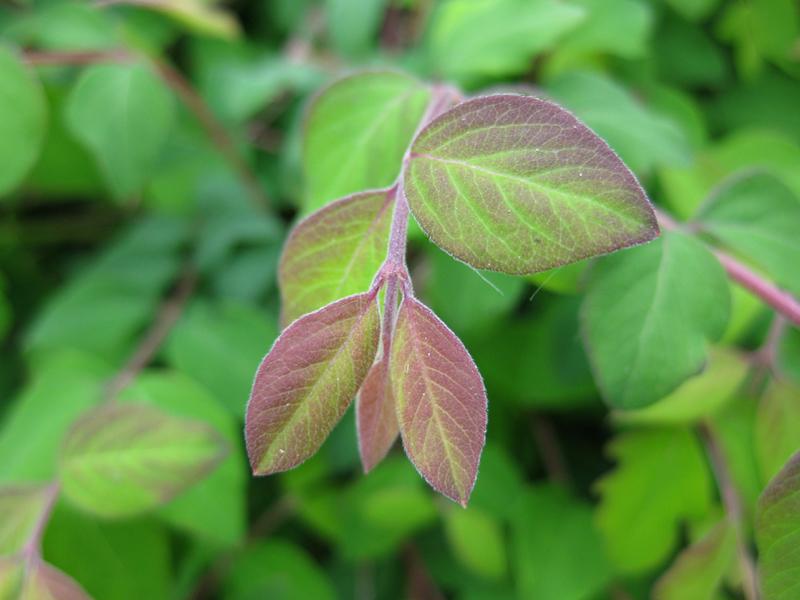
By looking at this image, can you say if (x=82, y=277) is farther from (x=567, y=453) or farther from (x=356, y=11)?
(x=567, y=453)

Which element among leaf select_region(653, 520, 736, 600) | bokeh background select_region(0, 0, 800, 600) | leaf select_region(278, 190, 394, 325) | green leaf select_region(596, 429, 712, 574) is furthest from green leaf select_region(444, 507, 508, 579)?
leaf select_region(278, 190, 394, 325)

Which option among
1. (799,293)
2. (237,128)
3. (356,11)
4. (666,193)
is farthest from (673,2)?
(237,128)

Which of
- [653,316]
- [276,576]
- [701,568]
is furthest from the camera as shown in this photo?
[276,576]

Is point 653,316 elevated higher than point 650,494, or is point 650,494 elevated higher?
point 653,316

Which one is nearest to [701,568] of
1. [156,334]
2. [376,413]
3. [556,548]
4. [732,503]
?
[732,503]

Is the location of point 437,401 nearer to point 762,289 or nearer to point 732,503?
point 762,289

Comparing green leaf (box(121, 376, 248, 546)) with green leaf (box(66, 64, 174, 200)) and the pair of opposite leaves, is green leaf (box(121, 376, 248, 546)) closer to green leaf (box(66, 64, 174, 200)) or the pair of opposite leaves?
green leaf (box(66, 64, 174, 200))
